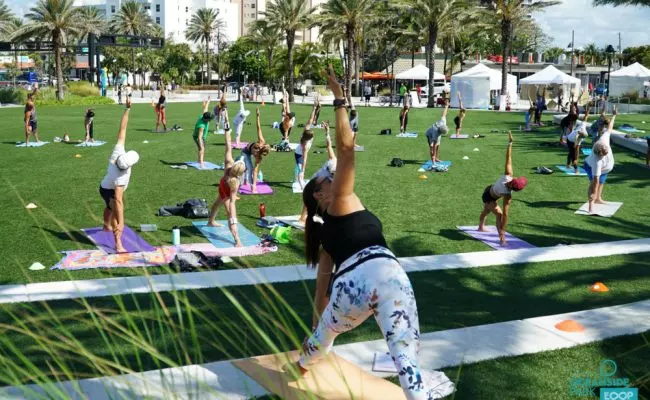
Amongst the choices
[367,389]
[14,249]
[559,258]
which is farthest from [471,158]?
[367,389]

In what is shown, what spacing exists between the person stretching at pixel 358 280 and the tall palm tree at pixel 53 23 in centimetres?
4667

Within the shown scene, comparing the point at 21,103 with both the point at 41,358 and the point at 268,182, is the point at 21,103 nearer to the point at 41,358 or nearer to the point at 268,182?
the point at 268,182

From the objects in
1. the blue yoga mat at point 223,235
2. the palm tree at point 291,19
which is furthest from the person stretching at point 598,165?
the palm tree at point 291,19

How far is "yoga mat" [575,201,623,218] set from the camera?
40.9ft

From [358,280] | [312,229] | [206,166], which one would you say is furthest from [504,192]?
[206,166]

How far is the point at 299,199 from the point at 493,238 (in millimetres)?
4233

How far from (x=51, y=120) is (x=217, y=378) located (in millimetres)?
28747

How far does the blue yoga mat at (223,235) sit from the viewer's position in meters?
9.82

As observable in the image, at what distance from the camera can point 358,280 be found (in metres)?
3.79

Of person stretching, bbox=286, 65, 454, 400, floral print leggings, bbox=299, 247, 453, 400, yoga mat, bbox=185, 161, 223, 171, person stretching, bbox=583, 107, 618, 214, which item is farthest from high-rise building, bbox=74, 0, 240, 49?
floral print leggings, bbox=299, 247, 453, 400

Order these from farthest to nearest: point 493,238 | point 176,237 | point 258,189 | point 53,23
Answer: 1. point 53,23
2. point 258,189
3. point 493,238
4. point 176,237

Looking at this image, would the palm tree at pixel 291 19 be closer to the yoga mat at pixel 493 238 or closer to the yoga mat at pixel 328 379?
the yoga mat at pixel 493 238

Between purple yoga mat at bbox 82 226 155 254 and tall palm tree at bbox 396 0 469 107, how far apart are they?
37.2 meters

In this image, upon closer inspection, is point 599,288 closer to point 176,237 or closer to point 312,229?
point 312,229
